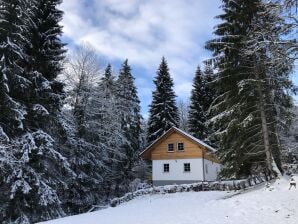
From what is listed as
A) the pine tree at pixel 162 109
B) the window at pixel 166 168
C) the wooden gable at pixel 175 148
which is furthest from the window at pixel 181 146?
the pine tree at pixel 162 109

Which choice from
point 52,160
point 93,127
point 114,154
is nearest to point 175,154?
point 114,154

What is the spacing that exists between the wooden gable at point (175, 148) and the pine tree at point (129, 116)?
7.58 feet

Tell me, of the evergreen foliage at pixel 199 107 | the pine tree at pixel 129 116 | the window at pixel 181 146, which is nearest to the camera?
the window at pixel 181 146

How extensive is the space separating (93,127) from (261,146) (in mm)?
16851

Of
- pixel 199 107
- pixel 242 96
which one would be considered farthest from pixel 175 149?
pixel 242 96

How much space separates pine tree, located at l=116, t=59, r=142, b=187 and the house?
2304mm

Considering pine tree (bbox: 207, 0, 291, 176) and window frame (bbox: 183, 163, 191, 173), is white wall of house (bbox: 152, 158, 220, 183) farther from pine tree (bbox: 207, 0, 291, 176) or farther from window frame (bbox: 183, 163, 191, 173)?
pine tree (bbox: 207, 0, 291, 176)

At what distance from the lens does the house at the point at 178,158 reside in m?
35.1

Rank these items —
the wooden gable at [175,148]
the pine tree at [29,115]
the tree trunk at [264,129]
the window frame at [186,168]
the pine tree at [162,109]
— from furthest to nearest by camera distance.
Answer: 1. the pine tree at [162,109]
2. the window frame at [186,168]
3. the wooden gable at [175,148]
4. the pine tree at [29,115]
5. the tree trunk at [264,129]

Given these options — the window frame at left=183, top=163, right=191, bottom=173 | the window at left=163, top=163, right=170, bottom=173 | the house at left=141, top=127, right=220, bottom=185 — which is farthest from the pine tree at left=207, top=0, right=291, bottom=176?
the window at left=163, top=163, right=170, bottom=173

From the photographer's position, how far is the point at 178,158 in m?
36.1

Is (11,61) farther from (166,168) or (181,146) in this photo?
(166,168)

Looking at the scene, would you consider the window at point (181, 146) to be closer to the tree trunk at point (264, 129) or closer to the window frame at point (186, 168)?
the window frame at point (186, 168)

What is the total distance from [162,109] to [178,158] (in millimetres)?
7716
